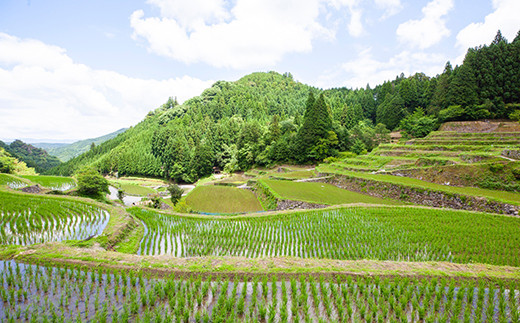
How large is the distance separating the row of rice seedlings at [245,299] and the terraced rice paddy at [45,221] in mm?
4130

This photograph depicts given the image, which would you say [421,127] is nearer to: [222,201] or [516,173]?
[516,173]

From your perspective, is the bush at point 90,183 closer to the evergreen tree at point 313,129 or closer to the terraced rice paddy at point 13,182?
the terraced rice paddy at point 13,182

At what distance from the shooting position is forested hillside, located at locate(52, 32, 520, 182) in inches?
1439

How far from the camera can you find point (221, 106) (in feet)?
297

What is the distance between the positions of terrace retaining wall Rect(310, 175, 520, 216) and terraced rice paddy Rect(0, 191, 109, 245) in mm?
20874

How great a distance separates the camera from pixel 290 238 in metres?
10.1

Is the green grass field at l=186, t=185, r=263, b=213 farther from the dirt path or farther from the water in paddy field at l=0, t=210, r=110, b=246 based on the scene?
the dirt path

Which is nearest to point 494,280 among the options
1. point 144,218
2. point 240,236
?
point 240,236

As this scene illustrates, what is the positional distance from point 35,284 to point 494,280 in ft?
37.9

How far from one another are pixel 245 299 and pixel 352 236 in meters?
6.82

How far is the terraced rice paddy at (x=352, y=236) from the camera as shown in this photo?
8.36m

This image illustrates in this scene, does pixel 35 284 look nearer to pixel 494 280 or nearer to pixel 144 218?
pixel 144 218

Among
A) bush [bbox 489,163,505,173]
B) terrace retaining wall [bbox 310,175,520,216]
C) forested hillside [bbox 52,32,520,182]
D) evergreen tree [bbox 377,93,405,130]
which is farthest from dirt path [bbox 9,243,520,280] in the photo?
evergreen tree [bbox 377,93,405,130]

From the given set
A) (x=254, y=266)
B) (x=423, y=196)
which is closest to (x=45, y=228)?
(x=254, y=266)
